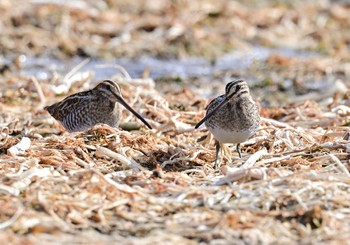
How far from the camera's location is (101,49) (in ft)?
44.6

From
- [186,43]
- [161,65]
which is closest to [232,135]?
[161,65]

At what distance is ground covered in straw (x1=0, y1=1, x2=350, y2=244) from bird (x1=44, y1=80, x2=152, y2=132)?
267 mm

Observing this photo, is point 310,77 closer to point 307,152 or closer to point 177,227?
point 307,152

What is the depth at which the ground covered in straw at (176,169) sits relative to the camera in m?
5.23

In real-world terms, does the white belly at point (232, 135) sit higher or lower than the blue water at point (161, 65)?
higher

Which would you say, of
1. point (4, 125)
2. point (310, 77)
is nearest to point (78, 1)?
point (310, 77)

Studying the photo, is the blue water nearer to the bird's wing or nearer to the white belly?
the bird's wing

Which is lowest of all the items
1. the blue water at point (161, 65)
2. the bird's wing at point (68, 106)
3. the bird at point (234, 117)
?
the blue water at point (161, 65)

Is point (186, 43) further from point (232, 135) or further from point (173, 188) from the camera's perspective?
point (173, 188)

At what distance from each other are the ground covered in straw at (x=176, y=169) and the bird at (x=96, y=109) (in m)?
0.27

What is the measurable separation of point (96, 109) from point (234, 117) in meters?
1.42

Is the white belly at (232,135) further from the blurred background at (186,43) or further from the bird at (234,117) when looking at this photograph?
the blurred background at (186,43)

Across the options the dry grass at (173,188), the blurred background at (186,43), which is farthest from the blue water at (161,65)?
the dry grass at (173,188)

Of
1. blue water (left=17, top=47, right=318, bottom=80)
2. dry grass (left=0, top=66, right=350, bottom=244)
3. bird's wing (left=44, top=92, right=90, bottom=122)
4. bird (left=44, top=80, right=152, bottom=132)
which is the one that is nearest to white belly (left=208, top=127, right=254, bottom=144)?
dry grass (left=0, top=66, right=350, bottom=244)
